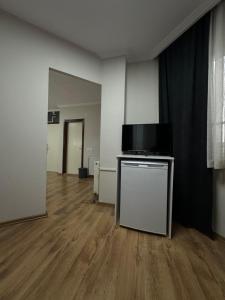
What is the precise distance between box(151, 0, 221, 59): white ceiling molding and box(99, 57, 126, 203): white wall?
24.3 inches

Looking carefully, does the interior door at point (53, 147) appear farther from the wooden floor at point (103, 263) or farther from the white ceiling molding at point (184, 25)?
the white ceiling molding at point (184, 25)

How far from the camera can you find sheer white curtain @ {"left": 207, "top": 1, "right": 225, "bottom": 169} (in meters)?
1.83

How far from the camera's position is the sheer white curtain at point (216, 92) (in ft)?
6.01

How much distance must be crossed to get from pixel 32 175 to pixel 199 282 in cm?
220

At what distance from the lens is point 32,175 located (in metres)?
2.36

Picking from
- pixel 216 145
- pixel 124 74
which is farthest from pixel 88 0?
pixel 216 145

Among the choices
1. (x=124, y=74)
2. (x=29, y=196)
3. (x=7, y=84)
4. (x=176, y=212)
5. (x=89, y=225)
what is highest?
(x=124, y=74)

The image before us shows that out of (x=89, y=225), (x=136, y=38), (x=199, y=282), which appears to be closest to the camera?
(x=199, y=282)

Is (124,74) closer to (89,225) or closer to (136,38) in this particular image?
(136,38)

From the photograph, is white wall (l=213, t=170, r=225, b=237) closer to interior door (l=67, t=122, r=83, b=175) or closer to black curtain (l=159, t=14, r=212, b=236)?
black curtain (l=159, t=14, r=212, b=236)

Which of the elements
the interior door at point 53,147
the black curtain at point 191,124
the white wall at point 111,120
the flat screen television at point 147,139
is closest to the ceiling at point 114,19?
the black curtain at point 191,124

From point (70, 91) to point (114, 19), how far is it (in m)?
2.83

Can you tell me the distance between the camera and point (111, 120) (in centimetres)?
302

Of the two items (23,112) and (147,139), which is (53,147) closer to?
(23,112)
